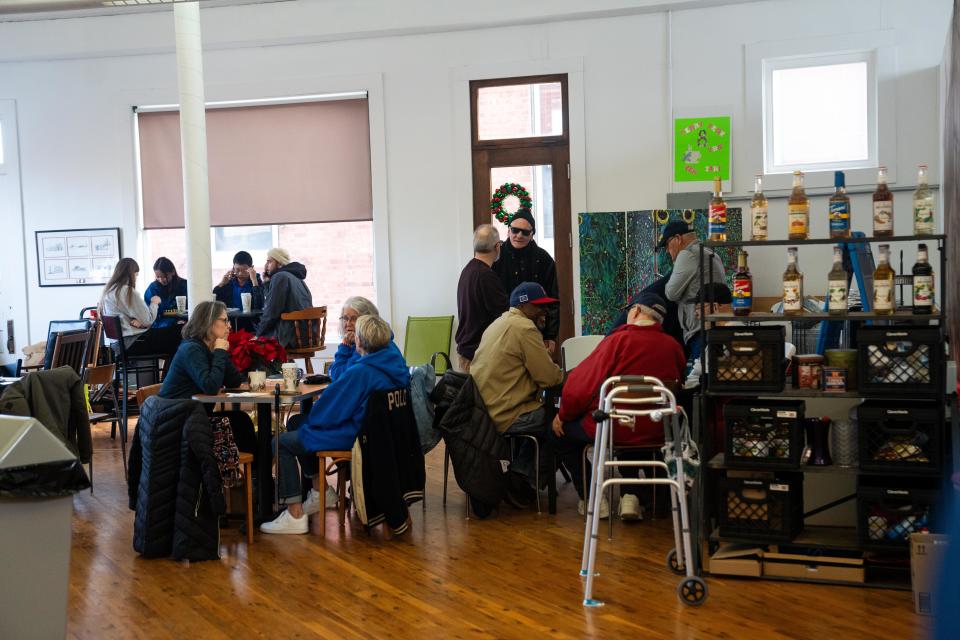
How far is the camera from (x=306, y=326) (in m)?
7.85

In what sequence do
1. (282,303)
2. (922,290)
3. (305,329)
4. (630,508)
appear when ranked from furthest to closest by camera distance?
(282,303)
(305,329)
(630,508)
(922,290)

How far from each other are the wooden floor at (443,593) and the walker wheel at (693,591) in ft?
0.15

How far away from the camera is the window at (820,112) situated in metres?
8.01

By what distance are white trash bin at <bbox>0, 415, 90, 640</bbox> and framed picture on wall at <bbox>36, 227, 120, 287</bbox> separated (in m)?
6.75

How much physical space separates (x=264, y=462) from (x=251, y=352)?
0.63 m

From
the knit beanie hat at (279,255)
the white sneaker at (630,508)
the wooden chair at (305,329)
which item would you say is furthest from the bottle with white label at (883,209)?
the knit beanie hat at (279,255)

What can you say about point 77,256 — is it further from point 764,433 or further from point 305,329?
point 764,433

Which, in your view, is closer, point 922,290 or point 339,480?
point 922,290

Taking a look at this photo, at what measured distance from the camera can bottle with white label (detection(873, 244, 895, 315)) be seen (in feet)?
12.9

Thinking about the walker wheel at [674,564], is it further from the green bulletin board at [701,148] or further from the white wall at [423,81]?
the green bulletin board at [701,148]

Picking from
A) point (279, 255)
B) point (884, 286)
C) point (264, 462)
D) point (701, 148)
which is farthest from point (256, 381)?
point (701, 148)

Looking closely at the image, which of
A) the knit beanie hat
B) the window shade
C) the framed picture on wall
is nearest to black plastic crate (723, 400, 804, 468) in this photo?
the knit beanie hat

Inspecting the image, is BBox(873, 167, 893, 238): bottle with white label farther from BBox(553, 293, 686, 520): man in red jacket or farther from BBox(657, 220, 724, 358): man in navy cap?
BBox(657, 220, 724, 358): man in navy cap

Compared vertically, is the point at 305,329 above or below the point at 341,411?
above
